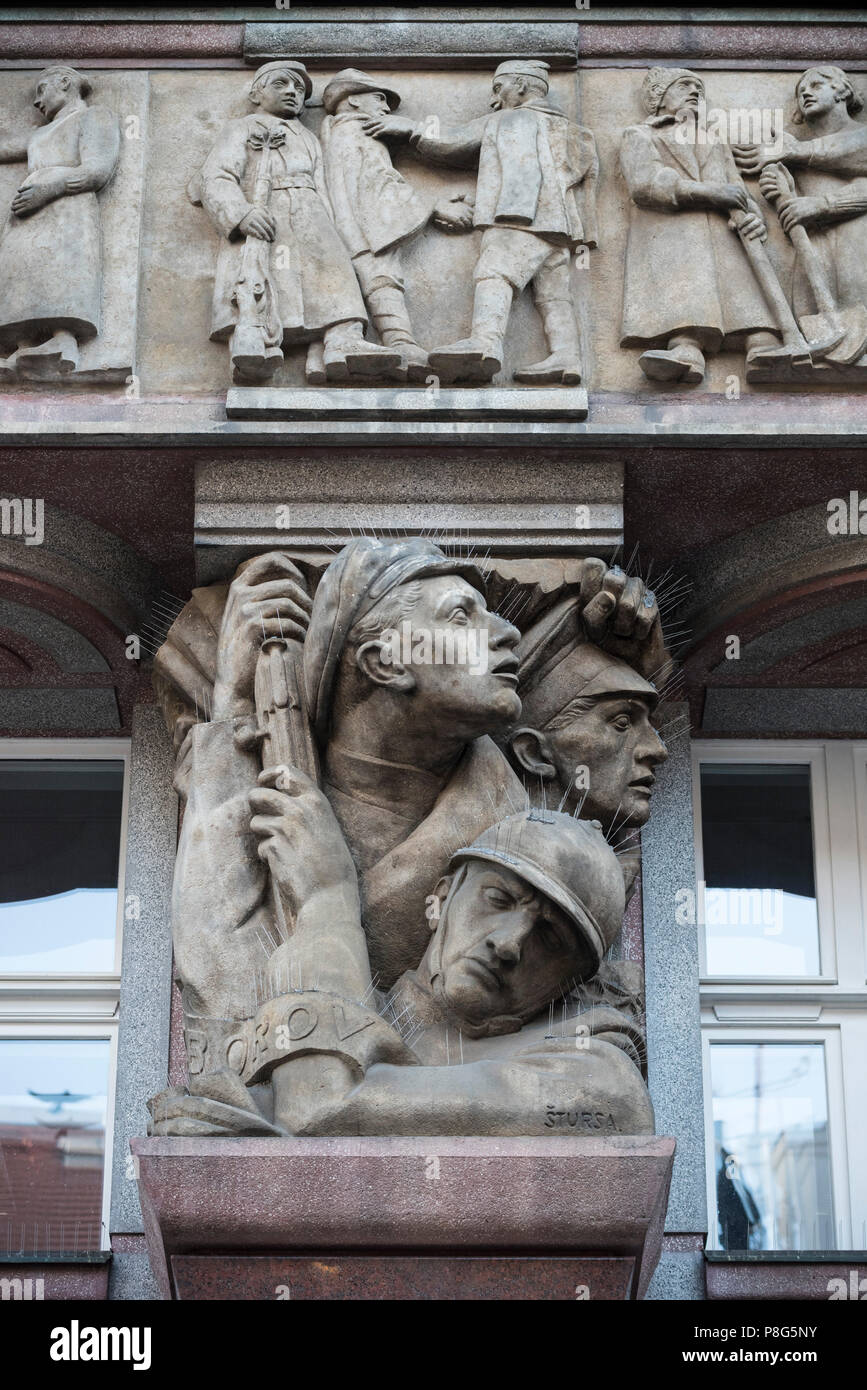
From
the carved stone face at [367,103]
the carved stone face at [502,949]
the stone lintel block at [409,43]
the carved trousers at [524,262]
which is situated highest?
the stone lintel block at [409,43]

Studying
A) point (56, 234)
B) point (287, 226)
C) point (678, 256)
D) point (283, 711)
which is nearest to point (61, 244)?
point (56, 234)

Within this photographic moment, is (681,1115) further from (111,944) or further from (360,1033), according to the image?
(111,944)

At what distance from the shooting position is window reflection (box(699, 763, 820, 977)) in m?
7.17

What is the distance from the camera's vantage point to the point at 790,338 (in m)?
6.77

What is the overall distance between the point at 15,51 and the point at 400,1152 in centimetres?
339

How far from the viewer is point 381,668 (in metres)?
6.27

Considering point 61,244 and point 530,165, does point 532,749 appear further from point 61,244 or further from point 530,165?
point 61,244

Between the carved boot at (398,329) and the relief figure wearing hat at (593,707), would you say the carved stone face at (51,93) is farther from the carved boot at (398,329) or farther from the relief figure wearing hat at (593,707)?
the relief figure wearing hat at (593,707)

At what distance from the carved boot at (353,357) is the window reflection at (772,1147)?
209 cm

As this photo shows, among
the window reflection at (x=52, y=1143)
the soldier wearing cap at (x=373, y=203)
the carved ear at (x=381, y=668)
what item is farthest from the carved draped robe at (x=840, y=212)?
the window reflection at (x=52, y=1143)

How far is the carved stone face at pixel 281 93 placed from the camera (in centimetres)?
703

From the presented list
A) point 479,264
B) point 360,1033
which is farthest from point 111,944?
point 479,264

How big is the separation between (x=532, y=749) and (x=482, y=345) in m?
1.07

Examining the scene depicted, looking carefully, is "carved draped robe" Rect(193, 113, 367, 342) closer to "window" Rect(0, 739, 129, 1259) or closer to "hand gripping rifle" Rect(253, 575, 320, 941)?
"hand gripping rifle" Rect(253, 575, 320, 941)
